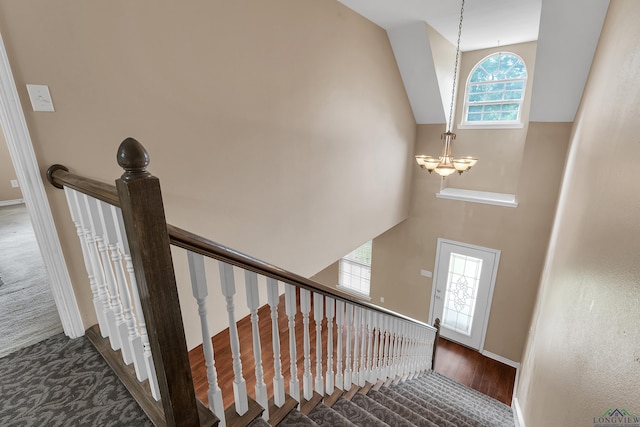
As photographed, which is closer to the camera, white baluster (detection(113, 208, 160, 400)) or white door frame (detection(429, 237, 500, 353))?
white baluster (detection(113, 208, 160, 400))

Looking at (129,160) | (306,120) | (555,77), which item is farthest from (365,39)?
(129,160)

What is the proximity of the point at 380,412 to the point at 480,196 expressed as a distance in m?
4.25

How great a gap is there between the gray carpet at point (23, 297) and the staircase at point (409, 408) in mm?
1413

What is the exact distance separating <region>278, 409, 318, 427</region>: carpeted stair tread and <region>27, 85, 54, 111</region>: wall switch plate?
1.93 m

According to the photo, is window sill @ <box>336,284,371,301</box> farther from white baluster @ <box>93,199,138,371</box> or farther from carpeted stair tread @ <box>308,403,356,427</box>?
white baluster @ <box>93,199,138,371</box>

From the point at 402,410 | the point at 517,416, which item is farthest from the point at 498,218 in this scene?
the point at 402,410

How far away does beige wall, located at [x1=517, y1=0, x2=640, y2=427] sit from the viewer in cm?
99

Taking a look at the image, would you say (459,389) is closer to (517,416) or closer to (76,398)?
(517,416)

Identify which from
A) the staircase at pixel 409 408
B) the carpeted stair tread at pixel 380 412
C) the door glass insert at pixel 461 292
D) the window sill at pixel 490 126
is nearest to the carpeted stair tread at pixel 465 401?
the staircase at pixel 409 408

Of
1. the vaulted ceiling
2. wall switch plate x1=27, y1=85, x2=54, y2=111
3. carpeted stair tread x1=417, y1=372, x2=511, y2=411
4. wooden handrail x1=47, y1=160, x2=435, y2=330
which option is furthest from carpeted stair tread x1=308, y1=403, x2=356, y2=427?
the vaulted ceiling

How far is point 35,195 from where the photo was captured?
1452mm

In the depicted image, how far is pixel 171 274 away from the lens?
0.84 metres

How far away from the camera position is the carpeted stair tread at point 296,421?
1.42m

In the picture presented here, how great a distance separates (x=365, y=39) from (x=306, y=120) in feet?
5.03
